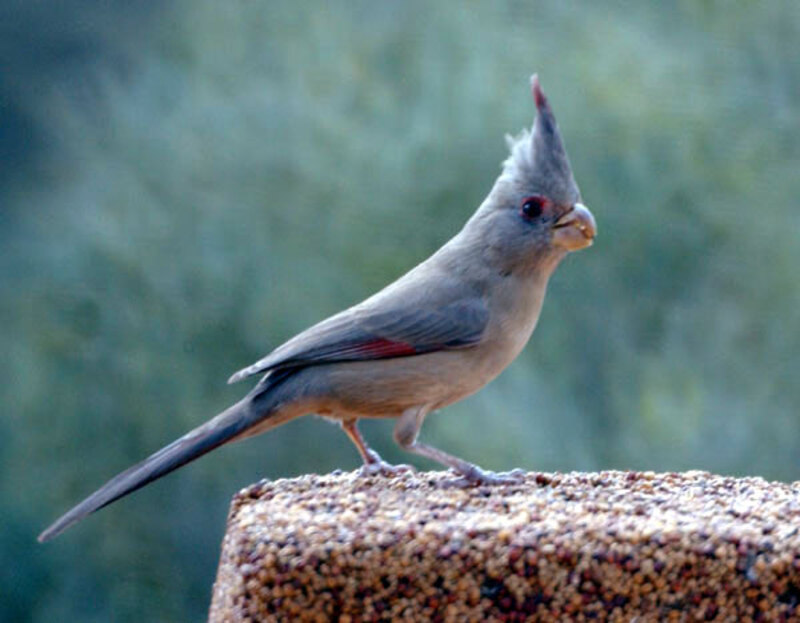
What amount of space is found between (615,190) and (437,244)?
75 centimetres

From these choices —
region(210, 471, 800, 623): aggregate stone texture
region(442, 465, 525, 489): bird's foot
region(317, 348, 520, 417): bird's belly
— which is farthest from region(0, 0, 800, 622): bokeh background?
region(210, 471, 800, 623): aggregate stone texture

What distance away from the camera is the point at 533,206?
3.46 metres

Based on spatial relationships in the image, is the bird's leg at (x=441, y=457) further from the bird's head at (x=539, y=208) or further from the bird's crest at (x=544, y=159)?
the bird's crest at (x=544, y=159)

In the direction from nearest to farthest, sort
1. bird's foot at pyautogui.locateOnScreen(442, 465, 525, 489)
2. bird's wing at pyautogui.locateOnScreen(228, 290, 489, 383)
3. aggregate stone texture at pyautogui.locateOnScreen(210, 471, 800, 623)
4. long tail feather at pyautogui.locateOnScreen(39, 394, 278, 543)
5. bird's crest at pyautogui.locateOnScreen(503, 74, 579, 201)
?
aggregate stone texture at pyautogui.locateOnScreen(210, 471, 800, 623)
long tail feather at pyautogui.locateOnScreen(39, 394, 278, 543)
bird's foot at pyautogui.locateOnScreen(442, 465, 525, 489)
bird's wing at pyautogui.locateOnScreen(228, 290, 489, 383)
bird's crest at pyautogui.locateOnScreen(503, 74, 579, 201)

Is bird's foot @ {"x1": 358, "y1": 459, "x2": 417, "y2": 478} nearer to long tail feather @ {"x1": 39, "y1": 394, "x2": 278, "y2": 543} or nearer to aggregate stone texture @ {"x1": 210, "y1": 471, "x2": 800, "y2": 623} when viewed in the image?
long tail feather @ {"x1": 39, "y1": 394, "x2": 278, "y2": 543}

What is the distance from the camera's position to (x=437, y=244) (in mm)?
4645

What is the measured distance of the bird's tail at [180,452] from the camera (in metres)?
2.99

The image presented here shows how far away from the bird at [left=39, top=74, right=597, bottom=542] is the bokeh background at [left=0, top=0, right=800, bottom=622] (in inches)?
44.6

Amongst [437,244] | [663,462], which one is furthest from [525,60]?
[663,462]

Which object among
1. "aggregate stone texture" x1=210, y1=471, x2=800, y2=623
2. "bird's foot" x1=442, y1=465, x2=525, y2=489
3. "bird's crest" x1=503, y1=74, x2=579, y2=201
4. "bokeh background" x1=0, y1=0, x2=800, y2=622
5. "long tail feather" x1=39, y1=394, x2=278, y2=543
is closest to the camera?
"aggregate stone texture" x1=210, y1=471, x2=800, y2=623

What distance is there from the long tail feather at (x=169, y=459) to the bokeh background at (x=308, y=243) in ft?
4.39

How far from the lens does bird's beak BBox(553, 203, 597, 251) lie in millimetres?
3408

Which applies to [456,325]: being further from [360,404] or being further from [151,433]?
[151,433]

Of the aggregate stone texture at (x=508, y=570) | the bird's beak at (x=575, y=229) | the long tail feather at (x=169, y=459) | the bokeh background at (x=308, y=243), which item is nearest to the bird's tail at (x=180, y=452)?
the long tail feather at (x=169, y=459)
